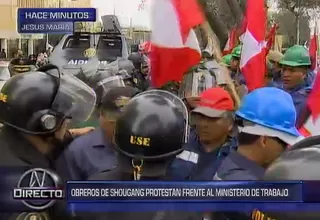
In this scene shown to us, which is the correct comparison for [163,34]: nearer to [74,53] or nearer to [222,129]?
[222,129]

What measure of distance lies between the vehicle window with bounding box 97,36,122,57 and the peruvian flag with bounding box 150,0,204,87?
32.3ft

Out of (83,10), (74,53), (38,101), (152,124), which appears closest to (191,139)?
(38,101)

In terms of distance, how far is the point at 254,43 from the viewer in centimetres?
628

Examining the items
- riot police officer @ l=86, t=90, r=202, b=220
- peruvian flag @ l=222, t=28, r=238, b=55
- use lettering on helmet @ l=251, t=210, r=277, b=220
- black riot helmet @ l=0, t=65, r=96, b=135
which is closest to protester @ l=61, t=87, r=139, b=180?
black riot helmet @ l=0, t=65, r=96, b=135

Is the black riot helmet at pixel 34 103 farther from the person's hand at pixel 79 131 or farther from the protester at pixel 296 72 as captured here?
the protester at pixel 296 72

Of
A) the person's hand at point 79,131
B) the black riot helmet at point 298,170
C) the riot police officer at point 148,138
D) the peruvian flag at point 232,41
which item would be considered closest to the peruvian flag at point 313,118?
the person's hand at point 79,131

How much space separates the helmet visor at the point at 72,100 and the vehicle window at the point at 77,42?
11.7 metres

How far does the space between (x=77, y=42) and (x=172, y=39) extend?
34.1 feet

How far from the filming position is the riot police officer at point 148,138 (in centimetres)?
245

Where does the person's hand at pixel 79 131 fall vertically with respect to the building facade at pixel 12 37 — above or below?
above

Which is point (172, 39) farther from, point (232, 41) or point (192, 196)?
point (232, 41)

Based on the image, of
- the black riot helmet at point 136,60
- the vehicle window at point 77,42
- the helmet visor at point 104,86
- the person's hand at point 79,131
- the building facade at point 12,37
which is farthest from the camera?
the building facade at point 12,37

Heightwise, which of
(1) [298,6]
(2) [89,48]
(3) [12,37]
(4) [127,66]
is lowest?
(3) [12,37]

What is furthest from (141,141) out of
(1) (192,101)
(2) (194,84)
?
(2) (194,84)
